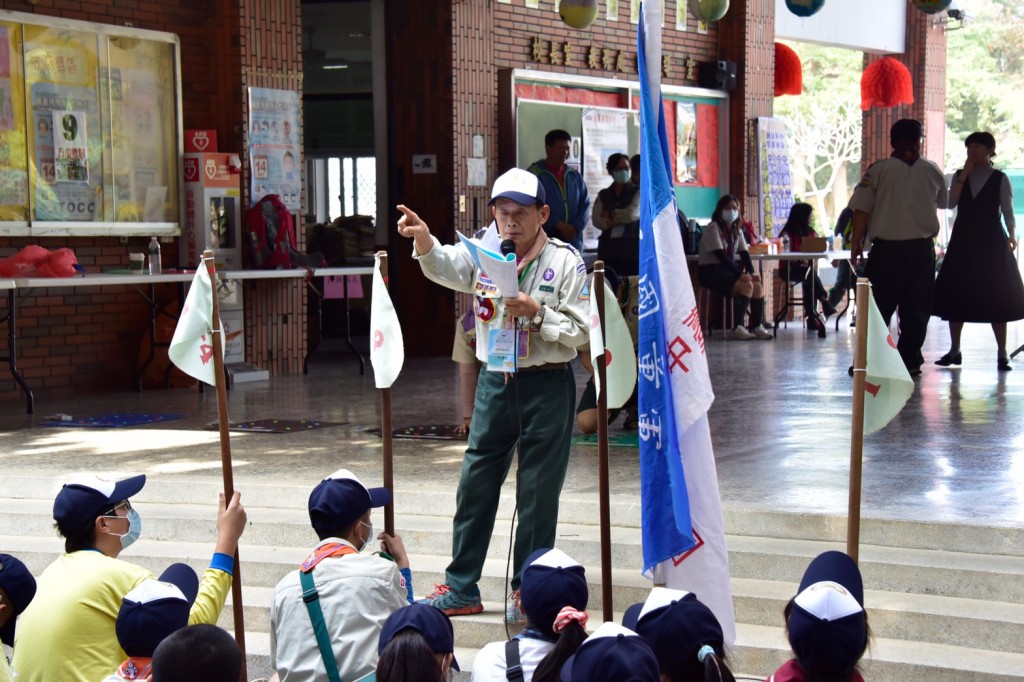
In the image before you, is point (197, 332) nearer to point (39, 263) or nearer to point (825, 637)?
point (825, 637)

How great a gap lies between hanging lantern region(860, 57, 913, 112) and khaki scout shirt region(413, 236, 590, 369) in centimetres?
1521

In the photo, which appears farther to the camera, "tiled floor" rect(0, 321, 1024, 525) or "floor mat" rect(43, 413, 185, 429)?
"floor mat" rect(43, 413, 185, 429)

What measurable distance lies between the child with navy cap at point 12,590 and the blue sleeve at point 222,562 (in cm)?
67

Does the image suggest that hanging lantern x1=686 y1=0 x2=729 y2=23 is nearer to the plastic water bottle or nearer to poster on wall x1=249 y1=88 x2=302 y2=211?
poster on wall x1=249 y1=88 x2=302 y2=211

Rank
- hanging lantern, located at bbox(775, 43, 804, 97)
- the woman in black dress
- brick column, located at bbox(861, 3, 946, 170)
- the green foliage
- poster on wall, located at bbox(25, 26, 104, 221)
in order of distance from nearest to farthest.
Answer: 1. poster on wall, located at bbox(25, 26, 104, 221)
2. the woman in black dress
3. hanging lantern, located at bbox(775, 43, 804, 97)
4. brick column, located at bbox(861, 3, 946, 170)
5. the green foliage

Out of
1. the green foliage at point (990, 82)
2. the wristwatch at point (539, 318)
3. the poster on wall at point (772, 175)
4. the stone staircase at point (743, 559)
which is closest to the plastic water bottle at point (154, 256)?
the stone staircase at point (743, 559)

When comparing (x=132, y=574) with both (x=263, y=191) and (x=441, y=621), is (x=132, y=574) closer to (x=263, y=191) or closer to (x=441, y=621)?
(x=441, y=621)

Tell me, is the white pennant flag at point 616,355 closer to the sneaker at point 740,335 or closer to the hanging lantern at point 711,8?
the hanging lantern at point 711,8

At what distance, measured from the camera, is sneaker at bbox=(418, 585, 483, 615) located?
6.19 m

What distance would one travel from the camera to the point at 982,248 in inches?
467

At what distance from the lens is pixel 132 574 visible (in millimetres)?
4387

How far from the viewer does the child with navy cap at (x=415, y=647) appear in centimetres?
337

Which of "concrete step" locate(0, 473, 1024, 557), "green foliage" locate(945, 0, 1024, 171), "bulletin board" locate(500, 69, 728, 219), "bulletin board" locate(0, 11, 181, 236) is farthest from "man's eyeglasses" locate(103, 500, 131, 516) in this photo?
"green foliage" locate(945, 0, 1024, 171)

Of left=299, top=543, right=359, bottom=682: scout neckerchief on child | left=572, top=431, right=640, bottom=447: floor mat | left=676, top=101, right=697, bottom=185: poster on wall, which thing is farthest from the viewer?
left=676, top=101, right=697, bottom=185: poster on wall
